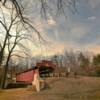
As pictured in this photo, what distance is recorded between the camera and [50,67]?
135 ft

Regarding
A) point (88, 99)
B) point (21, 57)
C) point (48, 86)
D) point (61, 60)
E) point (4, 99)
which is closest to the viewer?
point (88, 99)

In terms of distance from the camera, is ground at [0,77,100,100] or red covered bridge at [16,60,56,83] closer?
ground at [0,77,100,100]

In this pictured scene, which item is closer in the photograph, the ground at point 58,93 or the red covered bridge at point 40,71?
the ground at point 58,93

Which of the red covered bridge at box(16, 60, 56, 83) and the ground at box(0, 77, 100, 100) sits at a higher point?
the red covered bridge at box(16, 60, 56, 83)

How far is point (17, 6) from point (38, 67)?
33255 millimetres

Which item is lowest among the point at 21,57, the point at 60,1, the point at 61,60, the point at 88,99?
the point at 88,99

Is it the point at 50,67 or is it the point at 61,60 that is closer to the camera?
the point at 50,67

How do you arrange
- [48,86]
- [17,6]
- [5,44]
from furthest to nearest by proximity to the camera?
[5,44] < [48,86] < [17,6]

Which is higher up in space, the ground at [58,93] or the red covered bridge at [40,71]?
the red covered bridge at [40,71]

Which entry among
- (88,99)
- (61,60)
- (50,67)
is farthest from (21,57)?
(61,60)

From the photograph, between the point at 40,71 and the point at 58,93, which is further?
the point at 40,71

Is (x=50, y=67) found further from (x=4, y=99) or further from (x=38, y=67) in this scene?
(x=4, y=99)

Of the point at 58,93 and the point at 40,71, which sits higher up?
the point at 40,71

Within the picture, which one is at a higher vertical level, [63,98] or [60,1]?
[60,1]
